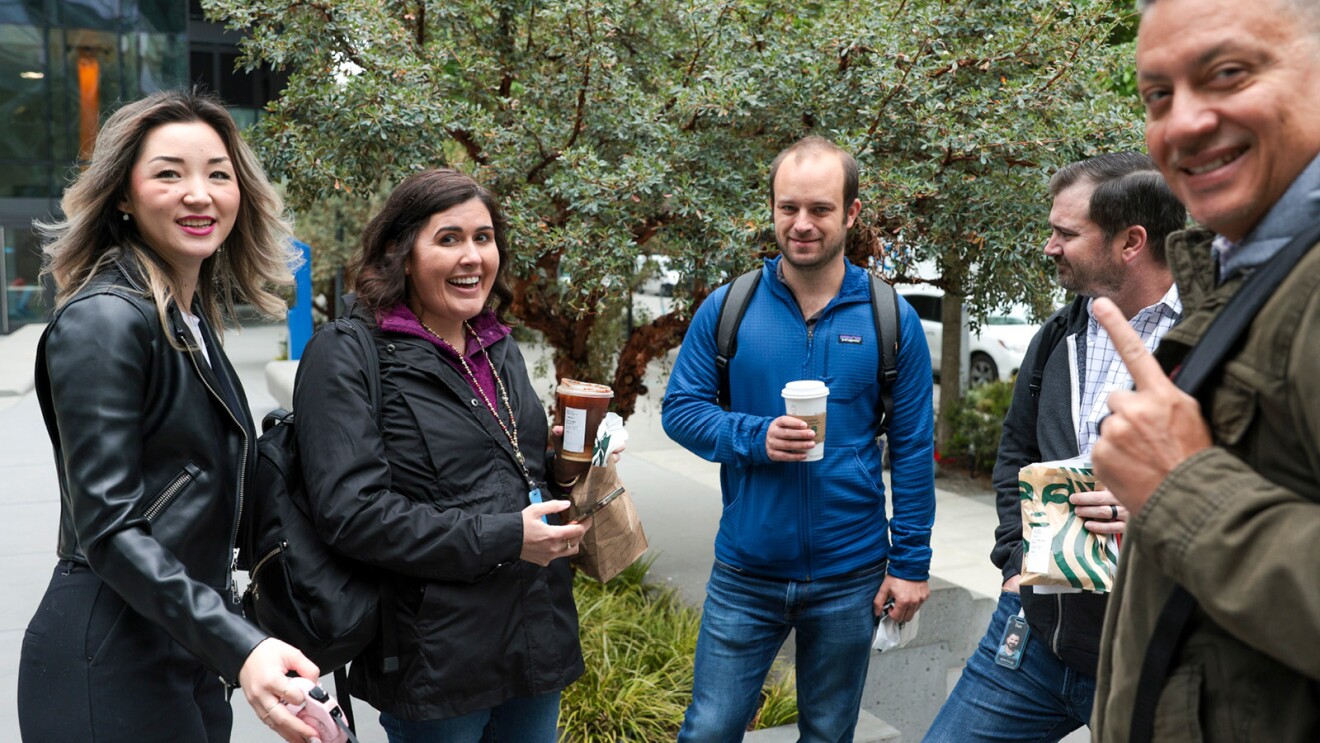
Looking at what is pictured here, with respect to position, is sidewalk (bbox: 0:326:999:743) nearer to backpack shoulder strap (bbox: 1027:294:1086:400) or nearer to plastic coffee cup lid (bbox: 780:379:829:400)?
plastic coffee cup lid (bbox: 780:379:829:400)

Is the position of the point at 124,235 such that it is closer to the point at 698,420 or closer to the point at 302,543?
the point at 302,543

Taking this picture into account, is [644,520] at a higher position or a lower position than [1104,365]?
lower

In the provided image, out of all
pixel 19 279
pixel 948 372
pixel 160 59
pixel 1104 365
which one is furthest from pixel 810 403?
pixel 19 279

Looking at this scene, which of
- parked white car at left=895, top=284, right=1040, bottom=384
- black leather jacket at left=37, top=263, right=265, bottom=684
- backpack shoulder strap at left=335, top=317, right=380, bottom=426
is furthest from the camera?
parked white car at left=895, top=284, right=1040, bottom=384

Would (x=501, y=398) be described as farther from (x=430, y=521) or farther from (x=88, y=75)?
(x=88, y=75)

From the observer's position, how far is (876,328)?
11.0 ft

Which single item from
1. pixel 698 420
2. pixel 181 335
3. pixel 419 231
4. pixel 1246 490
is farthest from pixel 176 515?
pixel 1246 490

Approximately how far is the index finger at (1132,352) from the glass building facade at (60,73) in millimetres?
22457

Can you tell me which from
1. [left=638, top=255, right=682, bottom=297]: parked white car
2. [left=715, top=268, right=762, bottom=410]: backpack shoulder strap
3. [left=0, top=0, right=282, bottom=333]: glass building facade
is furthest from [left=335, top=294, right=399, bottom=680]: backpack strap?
[left=0, top=0, right=282, bottom=333]: glass building facade

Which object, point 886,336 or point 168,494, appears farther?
point 886,336

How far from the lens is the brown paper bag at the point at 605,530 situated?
9.64ft

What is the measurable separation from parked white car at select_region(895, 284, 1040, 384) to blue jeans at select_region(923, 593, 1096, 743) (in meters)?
14.2

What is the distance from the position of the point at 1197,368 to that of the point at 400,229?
1.99 metres

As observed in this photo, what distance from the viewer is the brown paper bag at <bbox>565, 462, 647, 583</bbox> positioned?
9.64ft
